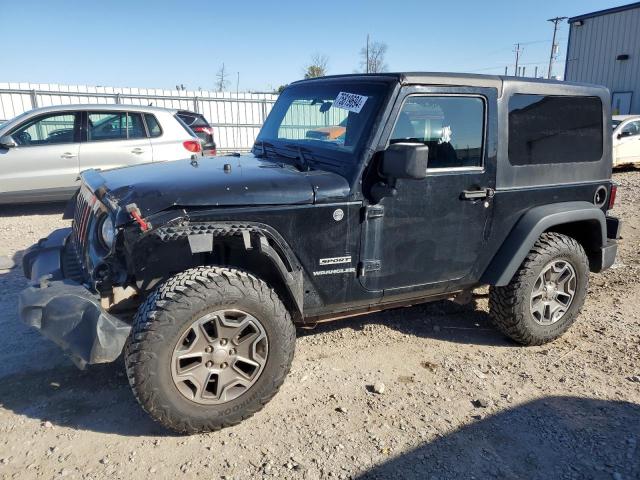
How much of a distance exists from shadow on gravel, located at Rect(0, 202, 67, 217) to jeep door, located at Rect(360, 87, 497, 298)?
668cm

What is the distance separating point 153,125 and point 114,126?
0.58 m

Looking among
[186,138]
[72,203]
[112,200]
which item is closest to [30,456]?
[112,200]

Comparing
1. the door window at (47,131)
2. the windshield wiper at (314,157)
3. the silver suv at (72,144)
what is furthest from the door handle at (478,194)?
the door window at (47,131)

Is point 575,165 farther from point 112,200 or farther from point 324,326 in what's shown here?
point 112,200

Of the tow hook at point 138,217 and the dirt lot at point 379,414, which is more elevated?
the tow hook at point 138,217

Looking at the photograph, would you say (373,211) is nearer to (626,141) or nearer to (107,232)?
(107,232)

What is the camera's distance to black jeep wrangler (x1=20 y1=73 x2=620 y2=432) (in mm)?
→ 2631

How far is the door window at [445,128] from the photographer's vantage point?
3152mm

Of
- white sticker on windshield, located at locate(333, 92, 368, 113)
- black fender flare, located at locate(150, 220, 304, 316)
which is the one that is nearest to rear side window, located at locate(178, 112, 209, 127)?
white sticker on windshield, located at locate(333, 92, 368, 113)

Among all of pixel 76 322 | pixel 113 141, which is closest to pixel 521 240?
pixel 76 322

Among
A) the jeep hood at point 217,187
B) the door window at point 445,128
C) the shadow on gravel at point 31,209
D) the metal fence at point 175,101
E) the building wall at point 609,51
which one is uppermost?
the building wall at point 609,51

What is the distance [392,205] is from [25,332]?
2.94 metres

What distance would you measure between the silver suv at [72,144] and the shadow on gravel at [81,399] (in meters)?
5.00

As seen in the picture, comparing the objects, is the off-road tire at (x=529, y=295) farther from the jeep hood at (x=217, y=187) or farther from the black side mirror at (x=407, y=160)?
the jeep hood at (x=217, y=187)
